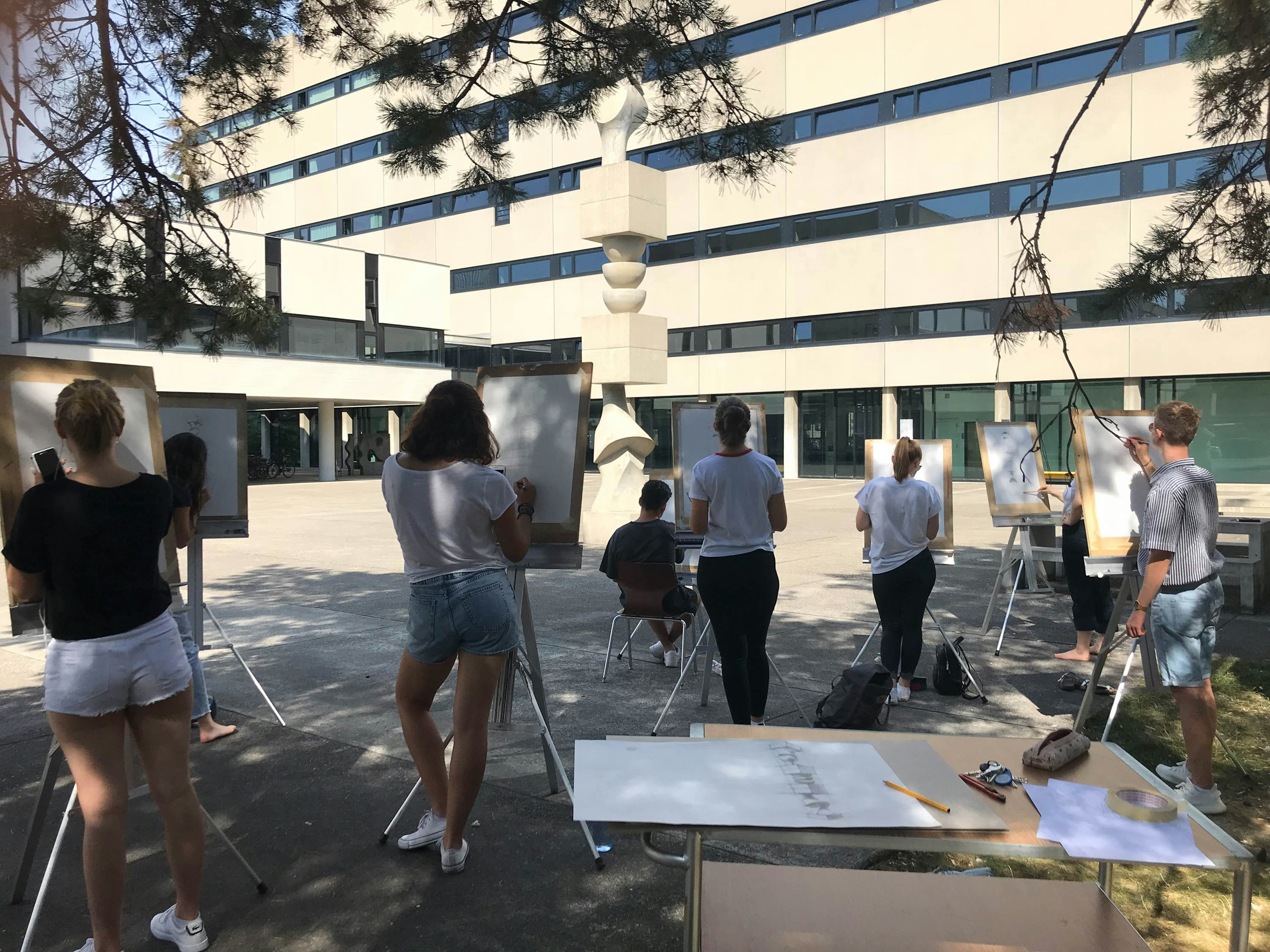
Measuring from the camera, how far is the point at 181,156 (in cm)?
533

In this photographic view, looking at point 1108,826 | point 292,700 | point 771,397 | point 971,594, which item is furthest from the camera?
point 771,397

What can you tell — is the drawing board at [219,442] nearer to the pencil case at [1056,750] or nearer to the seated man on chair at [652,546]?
the seated man on chair at [652,546]

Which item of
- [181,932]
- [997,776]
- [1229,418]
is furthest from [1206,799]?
[1229,418]

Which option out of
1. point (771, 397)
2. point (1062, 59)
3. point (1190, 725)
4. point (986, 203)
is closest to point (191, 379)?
point (771, 397)

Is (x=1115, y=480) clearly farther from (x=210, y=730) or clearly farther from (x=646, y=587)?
(x=210, y=730)

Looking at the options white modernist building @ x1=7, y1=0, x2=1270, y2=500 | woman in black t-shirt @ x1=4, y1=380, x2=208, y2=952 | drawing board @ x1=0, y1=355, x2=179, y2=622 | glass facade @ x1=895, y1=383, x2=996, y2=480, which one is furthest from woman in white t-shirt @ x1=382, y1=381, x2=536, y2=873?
glass facade @ x1=895, y1=383, x2=996, y2=480

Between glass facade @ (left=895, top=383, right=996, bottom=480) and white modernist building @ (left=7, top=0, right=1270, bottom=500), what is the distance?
2.7 inches

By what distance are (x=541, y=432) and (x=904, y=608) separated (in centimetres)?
259

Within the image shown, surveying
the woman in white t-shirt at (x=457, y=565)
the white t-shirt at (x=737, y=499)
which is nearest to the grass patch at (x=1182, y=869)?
the white t-shirt at (x=737, y=499)

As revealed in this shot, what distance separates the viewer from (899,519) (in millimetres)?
5746

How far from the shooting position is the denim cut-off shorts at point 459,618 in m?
3.48

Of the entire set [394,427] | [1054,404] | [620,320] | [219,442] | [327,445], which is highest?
[620,320]

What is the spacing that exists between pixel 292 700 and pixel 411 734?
8.98 ft

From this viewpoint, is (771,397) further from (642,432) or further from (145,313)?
(145,313)
